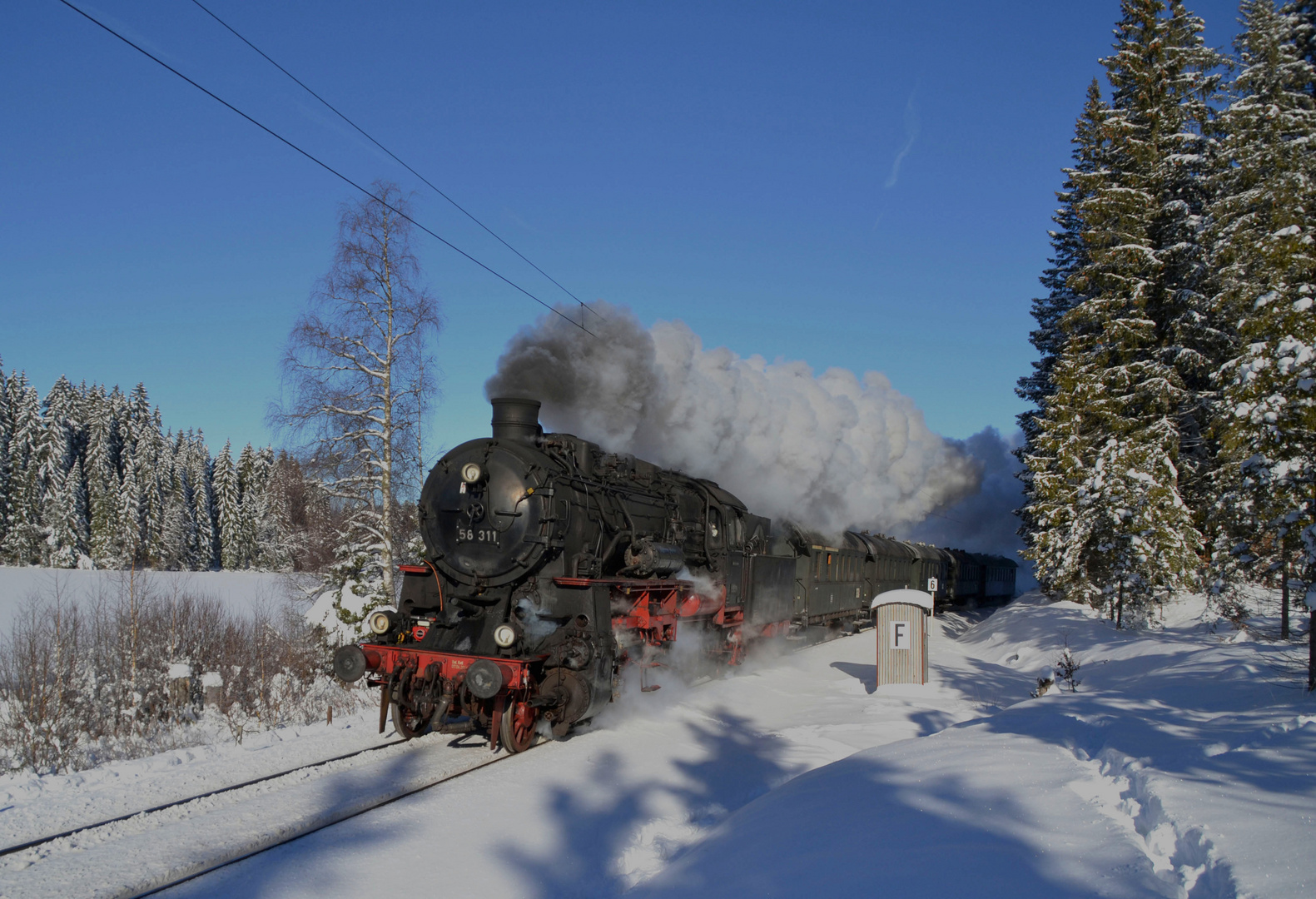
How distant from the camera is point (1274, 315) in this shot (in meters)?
9.28

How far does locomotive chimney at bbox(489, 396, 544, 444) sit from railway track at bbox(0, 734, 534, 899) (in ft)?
12.3

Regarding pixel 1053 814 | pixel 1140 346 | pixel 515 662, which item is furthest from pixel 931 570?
pixel 1053 814

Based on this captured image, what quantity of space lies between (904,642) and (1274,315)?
663 centimetres

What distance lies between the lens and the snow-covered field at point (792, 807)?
3.68 metres

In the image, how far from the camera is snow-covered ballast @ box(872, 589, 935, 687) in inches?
487

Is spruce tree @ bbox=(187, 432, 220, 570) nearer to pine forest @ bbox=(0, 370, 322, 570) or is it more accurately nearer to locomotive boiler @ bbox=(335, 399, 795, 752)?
pine forest @ bbox=(0, 370, 322, 570)

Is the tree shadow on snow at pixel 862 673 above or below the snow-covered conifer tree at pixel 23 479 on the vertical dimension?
below

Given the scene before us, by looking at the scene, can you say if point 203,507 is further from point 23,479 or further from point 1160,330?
point 1160,330

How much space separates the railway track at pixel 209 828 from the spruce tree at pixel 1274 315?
9292 mm

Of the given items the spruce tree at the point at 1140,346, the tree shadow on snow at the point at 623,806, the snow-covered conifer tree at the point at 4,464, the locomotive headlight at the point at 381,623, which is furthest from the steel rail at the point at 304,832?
the snow-covered conifer tree at the point at 4,464

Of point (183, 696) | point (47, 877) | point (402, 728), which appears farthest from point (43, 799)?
point (183, 696)

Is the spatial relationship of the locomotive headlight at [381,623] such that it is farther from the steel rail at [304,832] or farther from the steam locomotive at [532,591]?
the steel rail at [304,832]

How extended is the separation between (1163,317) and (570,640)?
19.5 meters

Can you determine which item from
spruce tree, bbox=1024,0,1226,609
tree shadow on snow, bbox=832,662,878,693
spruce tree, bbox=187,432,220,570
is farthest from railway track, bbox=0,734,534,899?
spruce tree, bbox=187,432,220,570
